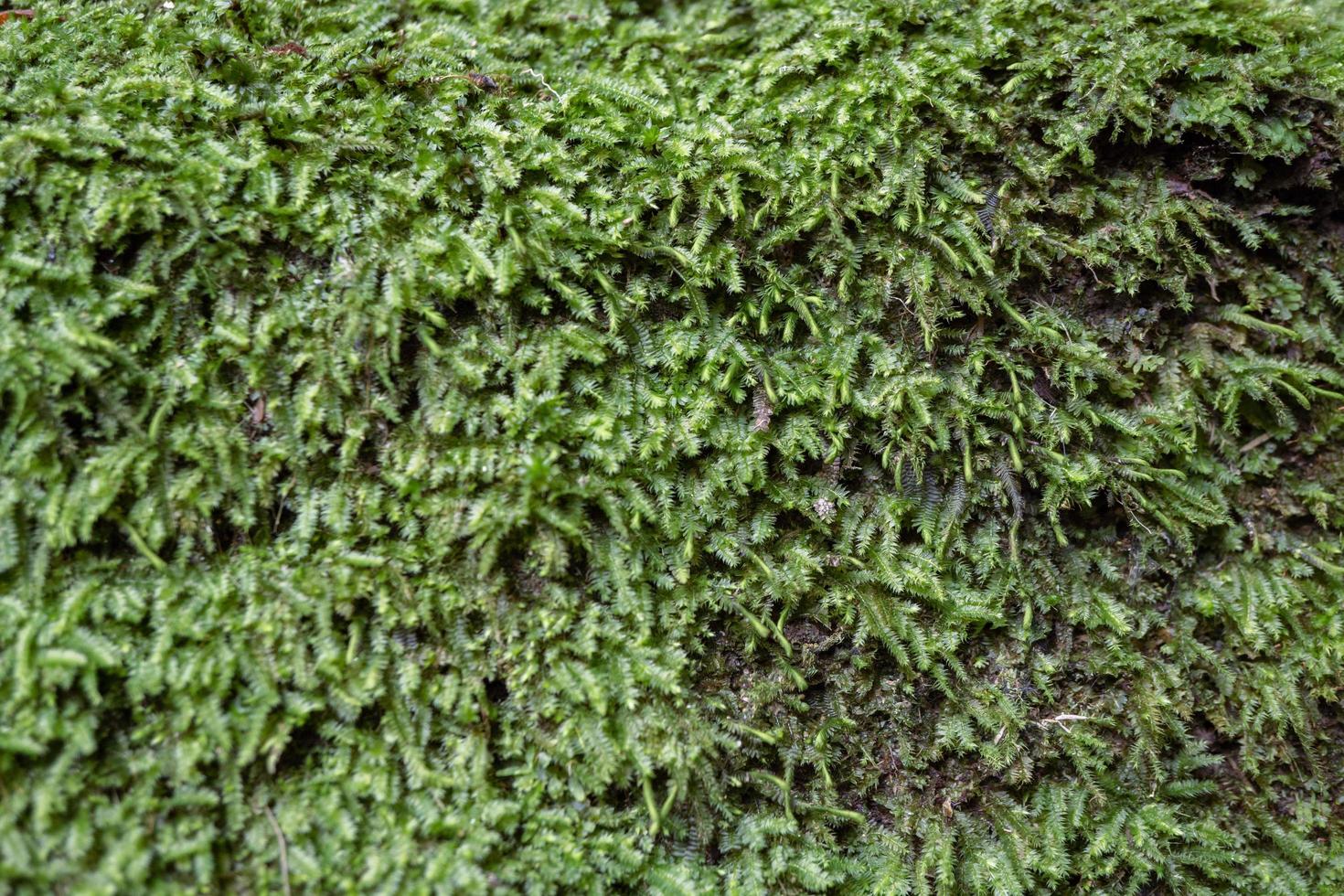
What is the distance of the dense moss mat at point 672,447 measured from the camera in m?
1.71

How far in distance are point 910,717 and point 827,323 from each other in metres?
1.15

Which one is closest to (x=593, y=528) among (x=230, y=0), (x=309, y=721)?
(x=309, y=721)

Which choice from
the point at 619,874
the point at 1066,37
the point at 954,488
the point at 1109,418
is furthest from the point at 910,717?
the point at 1066,37

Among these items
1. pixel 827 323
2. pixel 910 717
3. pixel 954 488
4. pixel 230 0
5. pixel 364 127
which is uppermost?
pixel 230 0

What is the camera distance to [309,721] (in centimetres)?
177

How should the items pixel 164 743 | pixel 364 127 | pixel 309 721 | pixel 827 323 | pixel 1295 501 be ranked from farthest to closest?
pixel 1295 501, pixel 827 323, pixel 364 127, pixel 309 721, pixel 164 743

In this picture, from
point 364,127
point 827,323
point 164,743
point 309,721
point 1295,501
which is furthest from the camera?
point 1295,501

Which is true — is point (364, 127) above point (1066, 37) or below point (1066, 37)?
above

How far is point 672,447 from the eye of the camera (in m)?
1.98

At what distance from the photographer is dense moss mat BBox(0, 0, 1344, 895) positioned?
5.60 ft

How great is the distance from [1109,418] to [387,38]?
234 cm

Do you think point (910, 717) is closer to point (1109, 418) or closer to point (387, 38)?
point (1109, 418)

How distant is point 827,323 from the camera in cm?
212

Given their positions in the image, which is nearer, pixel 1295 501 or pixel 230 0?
pixel 230 0
